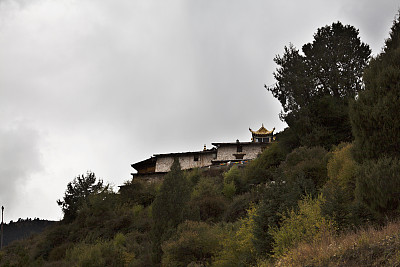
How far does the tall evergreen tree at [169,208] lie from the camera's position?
23.4 metres

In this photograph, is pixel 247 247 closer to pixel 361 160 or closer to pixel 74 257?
pixel 361 160

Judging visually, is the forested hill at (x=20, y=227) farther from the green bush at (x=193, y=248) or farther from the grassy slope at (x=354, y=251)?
the grassy slope at (x=354, y=251)

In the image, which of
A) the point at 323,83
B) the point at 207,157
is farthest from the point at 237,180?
the point at 207,157

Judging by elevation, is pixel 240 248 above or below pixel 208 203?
below

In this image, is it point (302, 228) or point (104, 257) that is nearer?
point (302, 228)

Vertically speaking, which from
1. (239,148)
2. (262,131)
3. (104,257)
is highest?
(262,131)

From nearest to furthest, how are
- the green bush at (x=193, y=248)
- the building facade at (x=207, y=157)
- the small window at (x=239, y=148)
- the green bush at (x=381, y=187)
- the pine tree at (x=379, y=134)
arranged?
the green bush at (x=381, y=187)
the pine tree at (x=379, y=134)
the green bush at (x=193, y=248)
the building facade at (x=207, y=157)
the small window at (x=239, y=148)

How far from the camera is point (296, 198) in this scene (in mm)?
15758

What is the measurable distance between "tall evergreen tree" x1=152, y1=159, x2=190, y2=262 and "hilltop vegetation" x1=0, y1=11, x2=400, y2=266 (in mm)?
69

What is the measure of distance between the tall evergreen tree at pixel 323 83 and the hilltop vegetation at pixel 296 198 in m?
0.10

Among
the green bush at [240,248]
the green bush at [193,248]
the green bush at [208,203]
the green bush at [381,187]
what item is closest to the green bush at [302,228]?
the green bush at [381,187]

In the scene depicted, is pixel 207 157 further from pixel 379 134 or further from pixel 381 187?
pixel 381 187

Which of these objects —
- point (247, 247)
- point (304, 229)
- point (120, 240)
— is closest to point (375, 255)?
point (304, 229)

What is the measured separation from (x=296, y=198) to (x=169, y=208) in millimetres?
11218
